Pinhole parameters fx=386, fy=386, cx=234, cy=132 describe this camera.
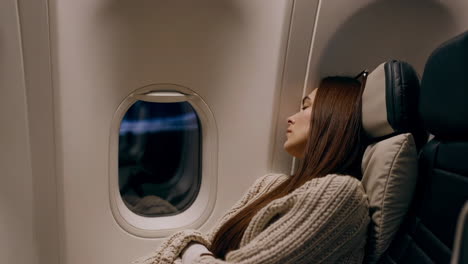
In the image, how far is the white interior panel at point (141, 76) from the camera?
1.59 m

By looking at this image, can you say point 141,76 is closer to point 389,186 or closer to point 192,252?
point 192,252

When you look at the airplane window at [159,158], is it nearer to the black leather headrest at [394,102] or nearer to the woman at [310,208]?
the woman at [310,208]

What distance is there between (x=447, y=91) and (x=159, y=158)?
1495 mm

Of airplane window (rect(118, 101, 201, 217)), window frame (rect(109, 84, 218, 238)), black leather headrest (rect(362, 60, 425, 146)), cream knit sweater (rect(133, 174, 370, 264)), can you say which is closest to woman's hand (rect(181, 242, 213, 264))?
cream knit sweater (rect(133, 174, 370, 264))

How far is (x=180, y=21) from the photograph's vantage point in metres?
1.68

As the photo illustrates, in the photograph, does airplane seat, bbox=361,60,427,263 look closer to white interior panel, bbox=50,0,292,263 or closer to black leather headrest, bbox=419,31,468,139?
black leather headrest, bbox=419,31,468,139

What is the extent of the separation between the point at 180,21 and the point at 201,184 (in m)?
0.80

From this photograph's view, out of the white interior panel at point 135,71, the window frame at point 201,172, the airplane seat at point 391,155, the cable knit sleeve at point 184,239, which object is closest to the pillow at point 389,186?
the airplane seat at point 391,155

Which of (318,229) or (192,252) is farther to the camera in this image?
(192,252)

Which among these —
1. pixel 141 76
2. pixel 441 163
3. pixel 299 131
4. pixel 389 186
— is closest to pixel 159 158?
pixel 141 76

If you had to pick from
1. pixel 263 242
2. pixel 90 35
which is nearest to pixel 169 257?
pixel 263 242

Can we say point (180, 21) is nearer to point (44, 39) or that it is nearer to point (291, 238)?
point (44, 39)

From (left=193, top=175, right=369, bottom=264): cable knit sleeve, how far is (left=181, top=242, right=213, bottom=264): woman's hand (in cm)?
23

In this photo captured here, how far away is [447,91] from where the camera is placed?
951 millimetres
